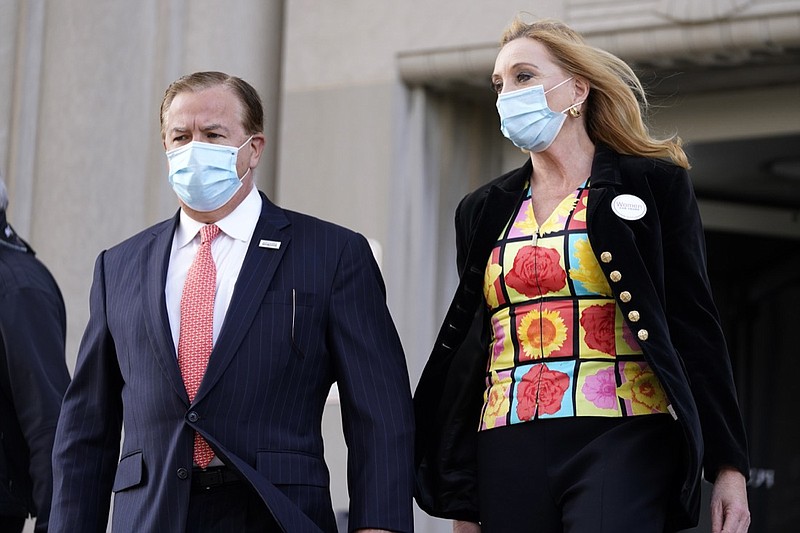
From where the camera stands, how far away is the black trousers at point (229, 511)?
359cm

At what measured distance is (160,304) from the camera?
374 centimetres

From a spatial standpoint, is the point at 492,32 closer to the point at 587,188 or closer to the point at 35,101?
the point at 35,101

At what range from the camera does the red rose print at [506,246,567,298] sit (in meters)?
3.71

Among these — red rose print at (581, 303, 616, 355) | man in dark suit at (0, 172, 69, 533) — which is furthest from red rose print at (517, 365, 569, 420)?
man in dark suit at (0, 172, 69, 533)

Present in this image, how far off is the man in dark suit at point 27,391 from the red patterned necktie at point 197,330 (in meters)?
0.97

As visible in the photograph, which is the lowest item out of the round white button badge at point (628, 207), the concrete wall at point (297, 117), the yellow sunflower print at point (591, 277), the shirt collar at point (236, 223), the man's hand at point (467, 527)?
the man's hand at point (467, 527)

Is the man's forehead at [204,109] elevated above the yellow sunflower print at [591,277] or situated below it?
above

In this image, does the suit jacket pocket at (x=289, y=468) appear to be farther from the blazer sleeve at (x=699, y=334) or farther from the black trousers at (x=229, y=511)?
the blazer sleeve at (x=699, y=334)

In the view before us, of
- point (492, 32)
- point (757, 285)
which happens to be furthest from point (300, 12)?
point (757, 285)

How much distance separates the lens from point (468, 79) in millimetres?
7176

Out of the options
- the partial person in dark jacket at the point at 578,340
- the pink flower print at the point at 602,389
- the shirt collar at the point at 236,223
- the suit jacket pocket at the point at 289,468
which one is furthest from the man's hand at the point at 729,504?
the shirt collar at the point at 236,223

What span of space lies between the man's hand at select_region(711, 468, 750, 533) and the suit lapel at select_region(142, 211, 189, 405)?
130 cm

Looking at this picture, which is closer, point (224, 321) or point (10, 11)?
point (224, 321)

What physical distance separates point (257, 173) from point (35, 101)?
1168 mm
